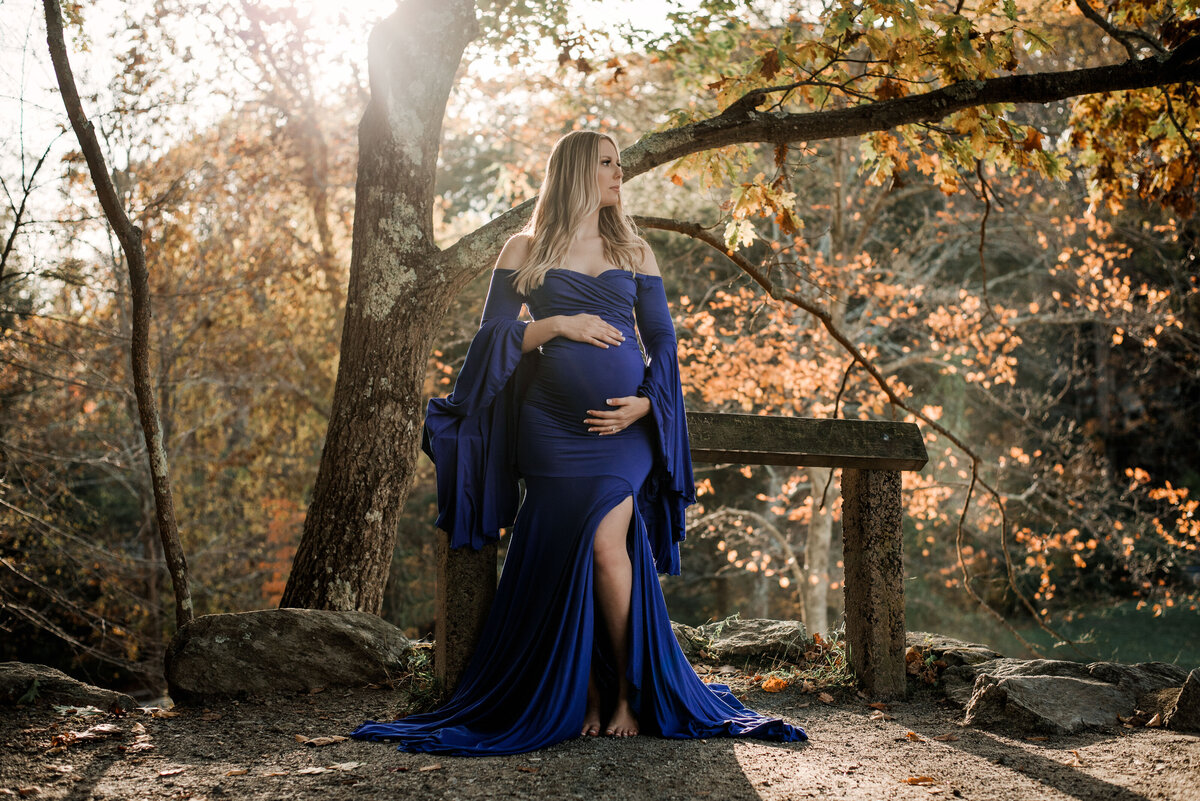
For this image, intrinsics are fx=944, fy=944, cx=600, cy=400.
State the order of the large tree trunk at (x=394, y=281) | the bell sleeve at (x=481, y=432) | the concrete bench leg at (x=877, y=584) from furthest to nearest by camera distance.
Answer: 1. the large tree trunk at (x=394, y=281)
2. the concrete bench leg at (x=877, y=584)
3. the bell sleeve at (x=481, y=432)

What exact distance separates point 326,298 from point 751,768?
11311 mm

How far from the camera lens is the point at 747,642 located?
473 cm

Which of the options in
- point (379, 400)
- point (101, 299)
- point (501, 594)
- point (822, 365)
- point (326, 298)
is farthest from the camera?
point (326, 298)

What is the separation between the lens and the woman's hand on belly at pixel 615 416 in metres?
3.29

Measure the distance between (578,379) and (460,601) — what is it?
0.92 m

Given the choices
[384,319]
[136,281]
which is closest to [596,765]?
[384,319]

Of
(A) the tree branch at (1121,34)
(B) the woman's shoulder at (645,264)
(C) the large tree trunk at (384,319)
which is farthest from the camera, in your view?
(A) the tree branch at (1121,34)

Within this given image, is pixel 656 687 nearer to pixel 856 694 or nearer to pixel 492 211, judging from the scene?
pixel 856 694

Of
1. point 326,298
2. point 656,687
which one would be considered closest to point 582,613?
point 656,687

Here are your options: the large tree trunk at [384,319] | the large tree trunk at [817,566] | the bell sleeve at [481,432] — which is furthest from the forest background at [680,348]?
the bell sleeve at [481,432]

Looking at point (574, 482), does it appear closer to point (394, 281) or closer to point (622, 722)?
point (622, 722)

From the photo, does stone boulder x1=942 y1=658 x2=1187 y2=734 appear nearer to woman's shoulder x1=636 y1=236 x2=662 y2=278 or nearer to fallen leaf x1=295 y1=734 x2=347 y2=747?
woman's shoulder x1=636 y1=236 x2=662 y2=278

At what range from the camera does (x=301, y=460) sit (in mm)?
13492

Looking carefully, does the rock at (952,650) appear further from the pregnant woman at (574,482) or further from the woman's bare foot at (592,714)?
the woman's bare foot at (592,714)
